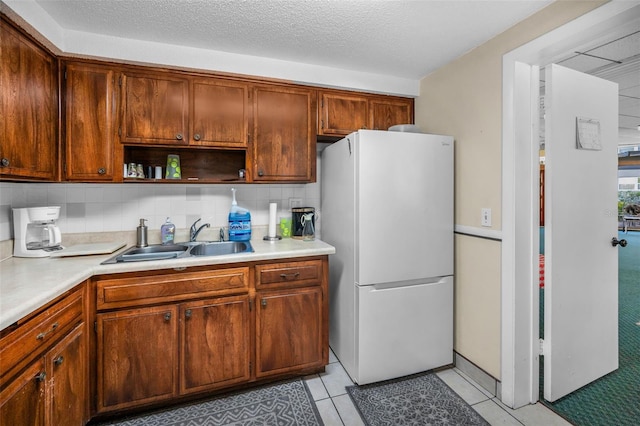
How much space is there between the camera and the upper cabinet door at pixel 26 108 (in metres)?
1.45

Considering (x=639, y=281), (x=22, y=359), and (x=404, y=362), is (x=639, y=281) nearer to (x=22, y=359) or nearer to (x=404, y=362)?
(x=404, y=362)

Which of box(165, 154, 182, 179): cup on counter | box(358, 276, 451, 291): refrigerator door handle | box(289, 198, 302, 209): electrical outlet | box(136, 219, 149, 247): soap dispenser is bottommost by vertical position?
box(358, 276, 451, 291): refrigerator door handle

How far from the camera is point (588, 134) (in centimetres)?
190

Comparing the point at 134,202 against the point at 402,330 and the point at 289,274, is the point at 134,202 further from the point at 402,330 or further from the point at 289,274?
the point at 402,330

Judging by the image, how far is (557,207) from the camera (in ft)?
5.89

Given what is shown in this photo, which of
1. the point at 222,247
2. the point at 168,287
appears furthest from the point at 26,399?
the point at 222,247

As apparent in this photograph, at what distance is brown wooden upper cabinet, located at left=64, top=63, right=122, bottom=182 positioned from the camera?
1876 millimetres

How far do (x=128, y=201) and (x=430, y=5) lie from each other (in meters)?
2.33

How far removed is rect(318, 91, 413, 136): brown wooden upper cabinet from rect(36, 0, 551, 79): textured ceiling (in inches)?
12.9

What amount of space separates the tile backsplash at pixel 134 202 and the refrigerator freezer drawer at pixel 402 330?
113 centimetres

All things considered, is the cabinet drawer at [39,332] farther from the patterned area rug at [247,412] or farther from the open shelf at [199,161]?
the open shelf at [199,161]

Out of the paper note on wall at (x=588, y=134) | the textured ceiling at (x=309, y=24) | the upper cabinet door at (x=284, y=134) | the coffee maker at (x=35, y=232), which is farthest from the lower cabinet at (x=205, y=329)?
the paper note on wall at (x=588, y=134)

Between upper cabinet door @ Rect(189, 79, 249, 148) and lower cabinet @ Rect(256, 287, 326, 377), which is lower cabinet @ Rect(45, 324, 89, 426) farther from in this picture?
upper cabinet door @ Rect(189, 79, 249, 148)

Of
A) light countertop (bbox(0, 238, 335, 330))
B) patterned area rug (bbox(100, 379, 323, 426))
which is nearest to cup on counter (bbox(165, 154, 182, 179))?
light countertop (bbox(0, 238, 335, 330))
